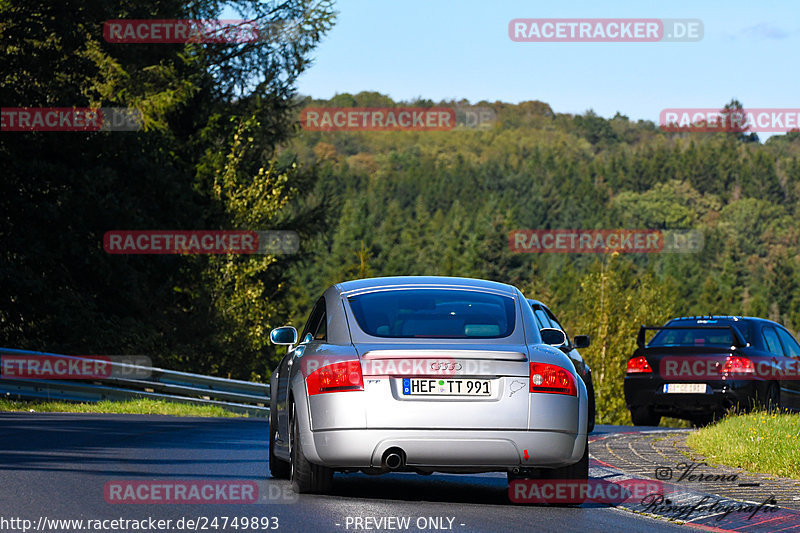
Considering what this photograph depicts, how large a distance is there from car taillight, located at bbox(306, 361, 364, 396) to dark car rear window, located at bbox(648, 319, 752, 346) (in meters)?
11.7

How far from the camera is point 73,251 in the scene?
1229 inches

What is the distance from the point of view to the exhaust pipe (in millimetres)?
8734

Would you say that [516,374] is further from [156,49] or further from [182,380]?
[156,49]

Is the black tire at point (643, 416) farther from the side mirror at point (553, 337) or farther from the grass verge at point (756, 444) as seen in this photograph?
the side mirror at point (553, 337)

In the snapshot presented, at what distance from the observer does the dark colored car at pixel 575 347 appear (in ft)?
37.7

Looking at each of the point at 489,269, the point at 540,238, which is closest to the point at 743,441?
the point at 489,269

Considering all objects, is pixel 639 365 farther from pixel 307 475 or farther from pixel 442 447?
pixel 442 447

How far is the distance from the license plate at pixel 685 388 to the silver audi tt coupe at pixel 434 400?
34.3 feet

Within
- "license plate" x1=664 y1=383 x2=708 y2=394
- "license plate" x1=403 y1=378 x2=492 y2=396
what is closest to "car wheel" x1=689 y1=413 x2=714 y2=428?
"license plate" x1=664 y1=383 x2=708 y2=394

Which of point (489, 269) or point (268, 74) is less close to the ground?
A: point (268, 74)

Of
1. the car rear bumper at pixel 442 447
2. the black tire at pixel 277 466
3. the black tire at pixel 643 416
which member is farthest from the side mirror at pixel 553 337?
the black tire at pixel 643 416

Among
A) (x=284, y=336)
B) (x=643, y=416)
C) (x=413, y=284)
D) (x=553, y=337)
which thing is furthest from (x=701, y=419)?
(x=413, y=284)

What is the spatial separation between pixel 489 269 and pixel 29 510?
12630 centimetres

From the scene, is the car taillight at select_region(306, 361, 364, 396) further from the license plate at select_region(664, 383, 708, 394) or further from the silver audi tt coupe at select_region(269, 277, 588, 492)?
the license plate at select_region(664, 383, 708, 394)
